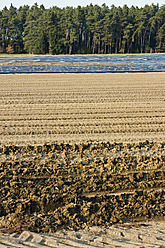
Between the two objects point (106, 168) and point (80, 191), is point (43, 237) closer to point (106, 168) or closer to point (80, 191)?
point (80, 191)

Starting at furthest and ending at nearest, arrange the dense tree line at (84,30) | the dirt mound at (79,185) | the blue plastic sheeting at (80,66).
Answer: the dense tree line at (84,30) < the blue plastic sheeting at (80,66) < the dirt mound at (79,185)

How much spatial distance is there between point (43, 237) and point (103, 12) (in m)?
57.7

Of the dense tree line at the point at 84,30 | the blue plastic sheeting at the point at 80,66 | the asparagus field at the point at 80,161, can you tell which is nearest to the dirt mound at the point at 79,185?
the asparagus field at the point at 80,161

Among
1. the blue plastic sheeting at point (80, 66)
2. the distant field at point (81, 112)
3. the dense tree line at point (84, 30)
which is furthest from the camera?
the dense tree line at point (84, 30)

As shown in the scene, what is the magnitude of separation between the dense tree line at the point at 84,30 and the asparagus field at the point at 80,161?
4384 cm

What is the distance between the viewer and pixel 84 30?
59938 millimetres

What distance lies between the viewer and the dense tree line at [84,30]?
2095 inches

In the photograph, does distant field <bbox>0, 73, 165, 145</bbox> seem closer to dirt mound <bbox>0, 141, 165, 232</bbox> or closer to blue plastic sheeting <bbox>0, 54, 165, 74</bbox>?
dirt mound <bbox>0, 141, 165, 232</bbox>

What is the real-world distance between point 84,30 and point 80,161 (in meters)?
57.9

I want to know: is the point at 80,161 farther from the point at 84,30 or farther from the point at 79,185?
the point at 84,30

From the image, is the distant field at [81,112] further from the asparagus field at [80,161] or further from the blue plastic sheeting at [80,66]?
the blue plastic sheeting at [80,66]

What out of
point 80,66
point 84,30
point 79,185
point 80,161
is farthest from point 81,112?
point 84,30

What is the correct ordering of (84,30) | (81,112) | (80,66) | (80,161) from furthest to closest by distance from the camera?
(84,30) → (80,66) → (81,112) → (80,161)

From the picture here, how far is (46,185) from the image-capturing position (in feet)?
15.1
